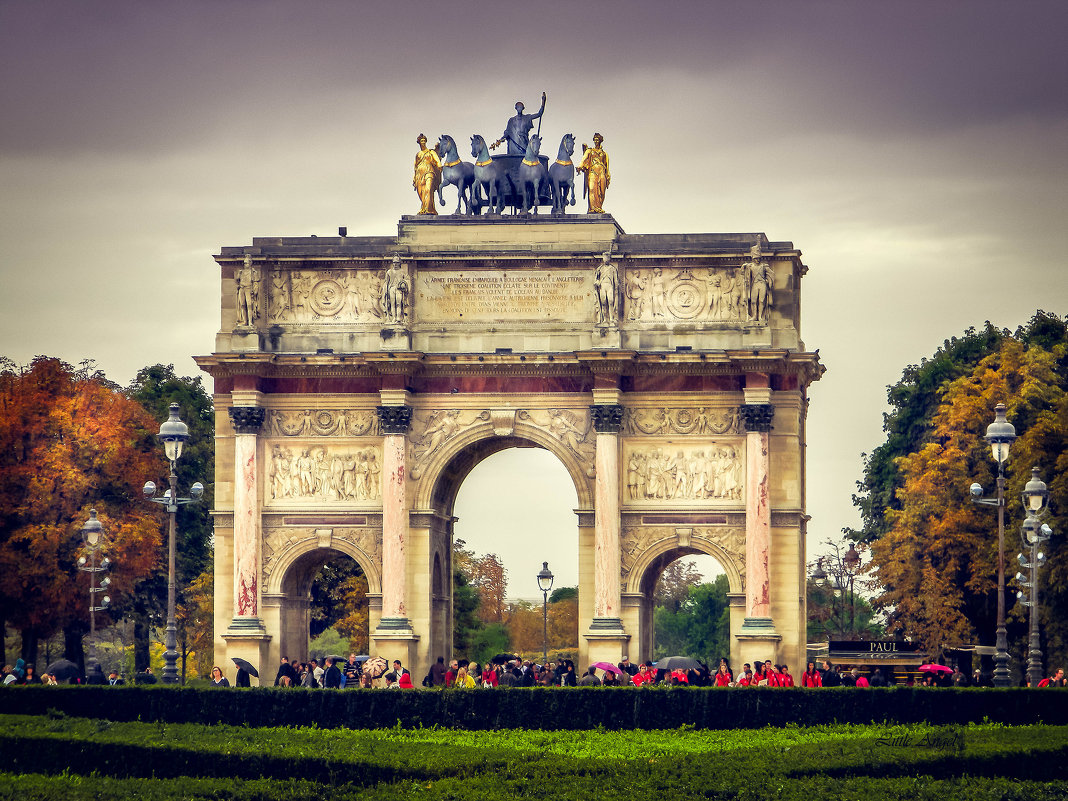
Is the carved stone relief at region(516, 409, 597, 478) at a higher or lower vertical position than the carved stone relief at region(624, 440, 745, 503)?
higher

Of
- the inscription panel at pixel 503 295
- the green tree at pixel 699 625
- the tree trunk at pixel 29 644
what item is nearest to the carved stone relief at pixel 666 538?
the inscription panel at pixel 503 295

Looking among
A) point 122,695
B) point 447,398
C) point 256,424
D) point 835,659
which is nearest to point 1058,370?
point 835,659

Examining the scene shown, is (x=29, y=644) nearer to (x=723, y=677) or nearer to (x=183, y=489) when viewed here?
(x=183, y=489)

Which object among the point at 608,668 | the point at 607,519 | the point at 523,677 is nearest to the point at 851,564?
the point at 607,519

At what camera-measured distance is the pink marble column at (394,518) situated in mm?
54781

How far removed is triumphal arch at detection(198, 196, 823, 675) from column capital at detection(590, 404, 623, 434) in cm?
5

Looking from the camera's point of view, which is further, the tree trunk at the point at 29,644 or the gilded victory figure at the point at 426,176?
the tree trunk at the point at 29,644

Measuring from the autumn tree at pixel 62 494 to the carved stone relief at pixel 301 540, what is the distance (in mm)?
8736

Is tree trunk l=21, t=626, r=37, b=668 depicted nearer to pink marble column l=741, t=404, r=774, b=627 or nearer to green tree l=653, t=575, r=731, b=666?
pink marble column l=741, t=404, r=774, b=627

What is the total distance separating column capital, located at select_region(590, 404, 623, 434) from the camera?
54625mm

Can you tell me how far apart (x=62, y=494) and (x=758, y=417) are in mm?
22558

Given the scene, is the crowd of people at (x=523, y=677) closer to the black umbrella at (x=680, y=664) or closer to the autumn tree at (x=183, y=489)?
the black umbrella at (x=680, y=664)

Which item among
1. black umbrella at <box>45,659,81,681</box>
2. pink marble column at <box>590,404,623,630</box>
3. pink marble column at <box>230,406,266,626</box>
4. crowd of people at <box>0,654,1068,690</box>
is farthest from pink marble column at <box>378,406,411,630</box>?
black umbrella at <box>45,659,81,681</box>

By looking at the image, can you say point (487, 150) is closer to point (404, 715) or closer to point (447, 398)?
point (447, 398)
